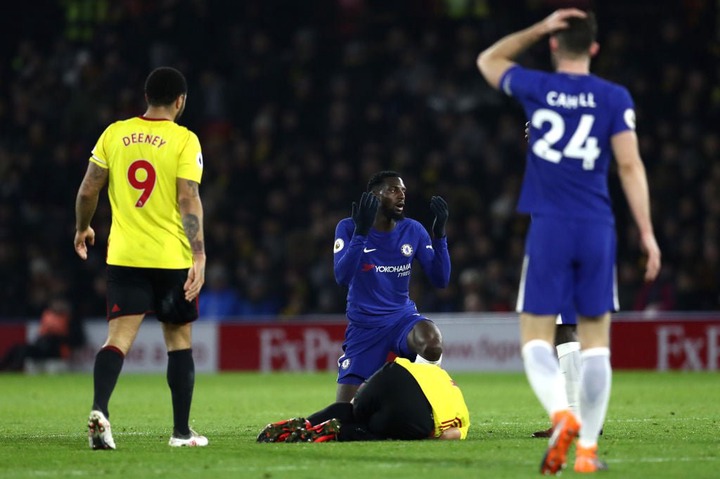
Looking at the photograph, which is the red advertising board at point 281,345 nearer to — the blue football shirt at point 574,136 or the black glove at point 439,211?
the black glove at point 439,211

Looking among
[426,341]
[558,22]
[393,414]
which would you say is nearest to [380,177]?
[426,341]

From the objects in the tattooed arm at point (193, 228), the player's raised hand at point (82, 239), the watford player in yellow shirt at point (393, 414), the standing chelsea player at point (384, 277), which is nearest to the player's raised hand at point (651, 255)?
the watford player in yellow shirt at point (393, 414)

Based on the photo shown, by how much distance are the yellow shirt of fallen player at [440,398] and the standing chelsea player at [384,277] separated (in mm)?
595

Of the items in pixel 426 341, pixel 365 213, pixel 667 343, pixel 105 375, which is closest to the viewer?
pixel 105 375

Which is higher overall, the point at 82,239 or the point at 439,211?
the point at 439,211

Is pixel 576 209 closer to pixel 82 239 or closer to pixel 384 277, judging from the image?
pixel 82 239

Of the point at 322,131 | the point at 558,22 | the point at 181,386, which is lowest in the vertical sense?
the point at 181,386

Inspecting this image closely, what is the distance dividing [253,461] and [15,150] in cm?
1728

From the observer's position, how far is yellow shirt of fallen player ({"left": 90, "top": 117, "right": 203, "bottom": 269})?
817 centimetres

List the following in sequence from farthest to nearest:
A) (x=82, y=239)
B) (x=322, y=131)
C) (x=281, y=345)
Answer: (x=322, y=131), (x=281, y=345), (x=82, y=239)

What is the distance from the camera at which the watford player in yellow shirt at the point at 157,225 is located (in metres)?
8.14

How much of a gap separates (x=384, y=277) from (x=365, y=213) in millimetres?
998

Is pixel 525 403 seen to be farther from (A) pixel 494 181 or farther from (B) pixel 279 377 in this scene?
(A) pixel 494 181

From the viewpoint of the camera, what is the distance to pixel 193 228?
8.13 meters
